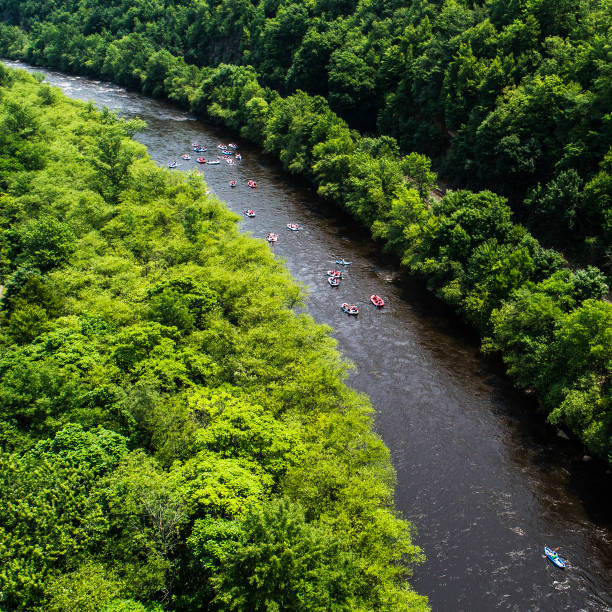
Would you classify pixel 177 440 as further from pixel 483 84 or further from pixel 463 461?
pixel 483 84

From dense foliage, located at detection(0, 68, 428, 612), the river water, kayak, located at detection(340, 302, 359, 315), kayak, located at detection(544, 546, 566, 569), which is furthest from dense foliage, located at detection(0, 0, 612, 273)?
dense foliage, located at detection(0, 68, 428, 612)

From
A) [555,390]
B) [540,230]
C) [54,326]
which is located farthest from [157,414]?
[540,230]

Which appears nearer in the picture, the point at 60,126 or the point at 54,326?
the point at 54,326

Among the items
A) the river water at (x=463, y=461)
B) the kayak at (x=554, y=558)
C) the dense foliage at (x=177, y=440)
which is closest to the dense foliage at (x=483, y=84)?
the river water at (x=463, y=461)

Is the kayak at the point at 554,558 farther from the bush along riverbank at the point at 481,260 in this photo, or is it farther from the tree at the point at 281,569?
the tree at the point at 281,569

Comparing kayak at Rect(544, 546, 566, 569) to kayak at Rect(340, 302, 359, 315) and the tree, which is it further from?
kayak at Rect(340, 302, 359, 315)

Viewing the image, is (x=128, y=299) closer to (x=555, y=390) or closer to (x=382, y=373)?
(x=382, y=373)

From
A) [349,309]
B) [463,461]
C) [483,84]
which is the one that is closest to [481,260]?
[349,309]
